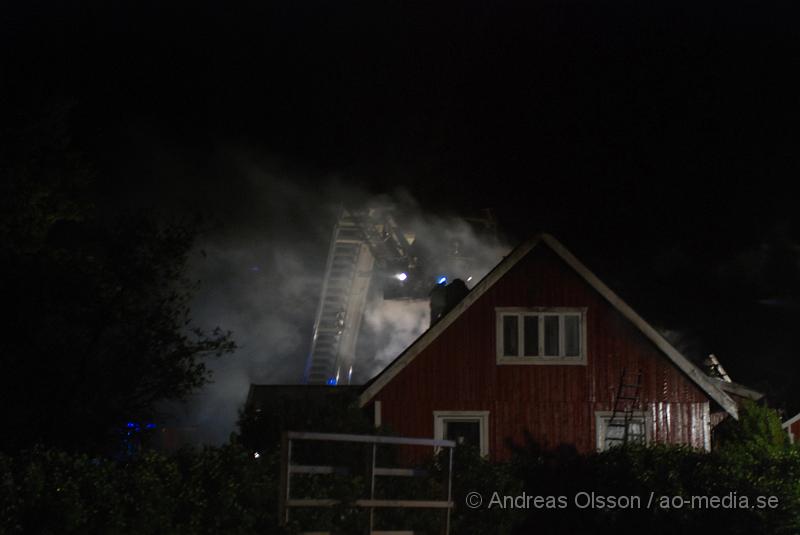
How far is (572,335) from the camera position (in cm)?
2831

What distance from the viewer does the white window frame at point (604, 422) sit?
27.8 meters

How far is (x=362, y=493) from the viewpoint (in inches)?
602

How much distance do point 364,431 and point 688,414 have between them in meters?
9.88

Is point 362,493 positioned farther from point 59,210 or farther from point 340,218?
point 340,218

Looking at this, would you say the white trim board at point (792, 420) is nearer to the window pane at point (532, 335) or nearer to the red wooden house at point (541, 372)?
the red wooden house at point (541, 372)

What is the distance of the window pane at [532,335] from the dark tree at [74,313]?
8691 millimetres

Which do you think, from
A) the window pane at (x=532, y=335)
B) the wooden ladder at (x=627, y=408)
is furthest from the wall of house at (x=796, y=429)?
the window pane at (x=532, y=335)

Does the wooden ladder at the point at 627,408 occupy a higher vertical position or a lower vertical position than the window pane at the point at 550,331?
lower

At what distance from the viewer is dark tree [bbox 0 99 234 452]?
21078 mm

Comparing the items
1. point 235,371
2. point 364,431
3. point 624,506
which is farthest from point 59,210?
point 235,371

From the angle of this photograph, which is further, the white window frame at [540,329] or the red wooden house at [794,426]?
the red wooden house at [794,426]

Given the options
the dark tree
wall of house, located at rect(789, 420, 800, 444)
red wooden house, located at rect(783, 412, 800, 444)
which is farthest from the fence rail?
wall of house, located at rect(789, 420, 800, 444)

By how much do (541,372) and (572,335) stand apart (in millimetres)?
1311

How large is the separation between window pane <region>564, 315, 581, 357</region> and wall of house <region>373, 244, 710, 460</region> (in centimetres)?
30
